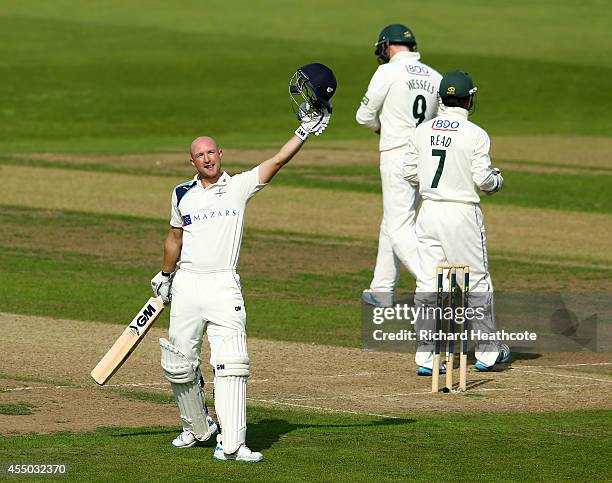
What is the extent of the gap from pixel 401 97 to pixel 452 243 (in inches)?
126

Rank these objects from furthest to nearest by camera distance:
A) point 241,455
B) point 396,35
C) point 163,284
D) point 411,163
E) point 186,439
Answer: point 396,35, point 411,163, point 163,284, point 186,439, point 241,455

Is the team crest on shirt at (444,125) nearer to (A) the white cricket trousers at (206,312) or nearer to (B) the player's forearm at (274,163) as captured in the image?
(B) the player's forearm at (274,163)

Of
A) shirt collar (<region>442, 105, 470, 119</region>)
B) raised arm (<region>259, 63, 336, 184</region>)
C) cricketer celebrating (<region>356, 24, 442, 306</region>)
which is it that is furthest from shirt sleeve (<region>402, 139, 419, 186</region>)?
raised arm (<region>259, 63, 336, 184</region>)

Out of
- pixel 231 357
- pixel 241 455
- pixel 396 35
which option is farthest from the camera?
pixel 396 35

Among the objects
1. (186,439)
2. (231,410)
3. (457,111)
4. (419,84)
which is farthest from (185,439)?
(419,84)

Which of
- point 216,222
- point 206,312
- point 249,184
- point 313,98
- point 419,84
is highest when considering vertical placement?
point 419,84

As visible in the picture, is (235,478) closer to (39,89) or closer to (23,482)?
(23,482)

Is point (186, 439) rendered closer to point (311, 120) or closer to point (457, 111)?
point (311, 120)

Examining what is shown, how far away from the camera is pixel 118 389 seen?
36.1 ft

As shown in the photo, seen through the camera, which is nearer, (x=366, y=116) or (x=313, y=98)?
(x=313, y=98)

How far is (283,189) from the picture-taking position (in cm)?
2491

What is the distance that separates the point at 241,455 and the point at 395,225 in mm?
6384

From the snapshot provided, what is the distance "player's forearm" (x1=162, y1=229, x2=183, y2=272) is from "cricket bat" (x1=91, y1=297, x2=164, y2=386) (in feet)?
0.76

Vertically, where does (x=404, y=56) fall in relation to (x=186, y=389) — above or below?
above
